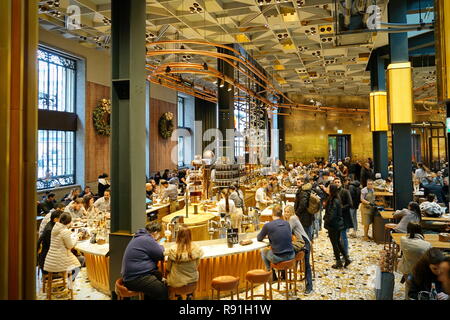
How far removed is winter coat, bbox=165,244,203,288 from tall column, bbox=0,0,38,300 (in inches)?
71.8

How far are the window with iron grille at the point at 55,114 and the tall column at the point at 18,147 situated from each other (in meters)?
8.41

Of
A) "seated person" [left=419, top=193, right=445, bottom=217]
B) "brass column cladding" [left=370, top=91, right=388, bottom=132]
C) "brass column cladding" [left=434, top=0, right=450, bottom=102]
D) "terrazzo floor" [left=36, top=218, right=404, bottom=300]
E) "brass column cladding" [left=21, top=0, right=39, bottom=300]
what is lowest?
"terrazzo floor" [left=36, top=218, right=404, bottom=300]

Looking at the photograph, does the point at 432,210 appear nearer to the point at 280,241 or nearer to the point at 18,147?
the point at 280,241

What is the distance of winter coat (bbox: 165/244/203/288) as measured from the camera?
136 inches

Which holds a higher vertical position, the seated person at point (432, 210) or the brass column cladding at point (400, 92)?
the brass column cladding at point (400, 92)

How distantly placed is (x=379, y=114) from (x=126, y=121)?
336 inches

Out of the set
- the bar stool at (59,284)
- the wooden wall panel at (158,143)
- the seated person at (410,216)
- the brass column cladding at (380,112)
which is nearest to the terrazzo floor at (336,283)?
the bar stool at (59,284)

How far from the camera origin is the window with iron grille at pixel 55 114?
9.40m

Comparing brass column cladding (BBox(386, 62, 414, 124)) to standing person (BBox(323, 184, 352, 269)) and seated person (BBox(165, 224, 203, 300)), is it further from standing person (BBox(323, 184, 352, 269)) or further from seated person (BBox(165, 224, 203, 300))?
seated person (BBox(165, 224, 203, 300))

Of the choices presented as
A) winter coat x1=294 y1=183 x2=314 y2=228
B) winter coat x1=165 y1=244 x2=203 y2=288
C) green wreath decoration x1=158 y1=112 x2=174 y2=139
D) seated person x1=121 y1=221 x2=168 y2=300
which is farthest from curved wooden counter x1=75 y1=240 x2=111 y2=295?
green wreath decoration x1=158 y1=112 x2=174 y2=139

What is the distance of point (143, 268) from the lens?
133 inches

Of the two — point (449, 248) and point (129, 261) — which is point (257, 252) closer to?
point (129, 261)

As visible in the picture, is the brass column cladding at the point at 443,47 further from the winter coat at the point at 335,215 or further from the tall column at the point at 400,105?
the tall column at the point at 400,105
